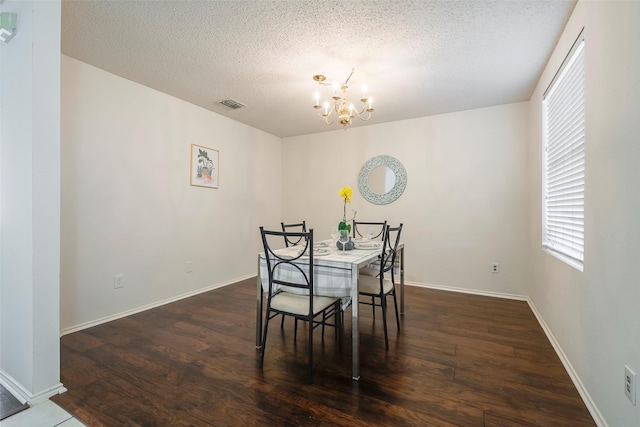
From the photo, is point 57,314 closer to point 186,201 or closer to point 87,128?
point 87,128

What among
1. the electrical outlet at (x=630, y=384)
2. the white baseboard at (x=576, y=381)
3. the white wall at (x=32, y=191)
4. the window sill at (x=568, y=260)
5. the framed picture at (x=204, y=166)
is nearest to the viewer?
the electrical outlet at (x=630, y=384)

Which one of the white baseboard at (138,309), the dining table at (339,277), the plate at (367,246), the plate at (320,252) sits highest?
the plate at (367,246)

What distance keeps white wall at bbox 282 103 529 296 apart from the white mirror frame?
73mm

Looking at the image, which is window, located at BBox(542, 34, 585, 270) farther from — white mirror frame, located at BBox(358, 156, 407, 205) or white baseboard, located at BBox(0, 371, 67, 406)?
white baseboard, located at BBox(0, 371, 67, 406)

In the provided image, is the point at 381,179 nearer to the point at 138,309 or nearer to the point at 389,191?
the point at 389,191

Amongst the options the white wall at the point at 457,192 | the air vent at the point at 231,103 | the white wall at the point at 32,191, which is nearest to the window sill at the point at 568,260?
the white wall at the point at 457,192

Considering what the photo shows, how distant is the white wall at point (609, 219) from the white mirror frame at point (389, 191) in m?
2.44

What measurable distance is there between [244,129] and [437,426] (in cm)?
431

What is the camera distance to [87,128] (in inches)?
107

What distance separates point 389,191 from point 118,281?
11.8 ft

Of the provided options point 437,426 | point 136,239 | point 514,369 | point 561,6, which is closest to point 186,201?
point 136,239

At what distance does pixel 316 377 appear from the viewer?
1.93 meters

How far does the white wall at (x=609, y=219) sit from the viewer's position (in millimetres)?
1246

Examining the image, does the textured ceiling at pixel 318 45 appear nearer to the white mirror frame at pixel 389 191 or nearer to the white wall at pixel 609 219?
the white wall at pixel 609 219
